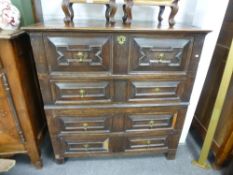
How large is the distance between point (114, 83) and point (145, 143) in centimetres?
61

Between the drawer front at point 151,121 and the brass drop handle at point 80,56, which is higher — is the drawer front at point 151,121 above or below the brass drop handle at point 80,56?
below

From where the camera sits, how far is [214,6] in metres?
1.22

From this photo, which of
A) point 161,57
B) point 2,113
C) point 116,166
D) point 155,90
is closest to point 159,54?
point 161,57

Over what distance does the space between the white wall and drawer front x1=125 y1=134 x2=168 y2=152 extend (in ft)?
0.98

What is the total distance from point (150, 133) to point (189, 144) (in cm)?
60

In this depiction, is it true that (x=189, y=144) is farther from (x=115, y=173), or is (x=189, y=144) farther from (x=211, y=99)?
(x=115, y=173)

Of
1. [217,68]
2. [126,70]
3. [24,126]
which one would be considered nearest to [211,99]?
[217,68]

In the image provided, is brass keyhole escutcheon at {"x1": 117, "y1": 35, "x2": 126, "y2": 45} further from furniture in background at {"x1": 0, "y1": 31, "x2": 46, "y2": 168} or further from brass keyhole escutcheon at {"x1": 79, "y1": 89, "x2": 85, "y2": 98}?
furniture in background at {"x1": 0, "y1": 31, "x2": 46, "y2": 168}

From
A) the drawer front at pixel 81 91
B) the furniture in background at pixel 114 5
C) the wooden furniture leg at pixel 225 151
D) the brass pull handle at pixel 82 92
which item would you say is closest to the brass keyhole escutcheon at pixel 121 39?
the furniture in background at pixel 114 5

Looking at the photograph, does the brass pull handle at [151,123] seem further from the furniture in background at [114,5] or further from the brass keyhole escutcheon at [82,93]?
the furniture in background at [114,5]

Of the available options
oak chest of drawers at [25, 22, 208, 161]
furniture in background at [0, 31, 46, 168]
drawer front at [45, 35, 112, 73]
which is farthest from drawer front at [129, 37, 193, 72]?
furniture in background at [0, 31, 46, 168]

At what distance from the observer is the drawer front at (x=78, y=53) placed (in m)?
1.04

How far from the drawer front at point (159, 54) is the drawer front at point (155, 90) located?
94 mm

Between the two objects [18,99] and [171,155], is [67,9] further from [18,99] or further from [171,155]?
[171,155]
